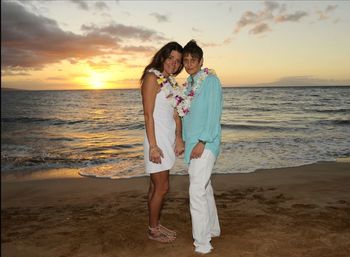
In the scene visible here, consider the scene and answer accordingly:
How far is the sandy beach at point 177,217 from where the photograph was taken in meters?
4.30

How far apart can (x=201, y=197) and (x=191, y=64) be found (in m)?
1.54

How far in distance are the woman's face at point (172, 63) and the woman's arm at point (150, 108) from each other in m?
0.21

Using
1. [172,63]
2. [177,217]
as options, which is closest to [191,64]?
[172,63]

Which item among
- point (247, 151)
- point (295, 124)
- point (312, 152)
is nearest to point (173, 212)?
point (247, 151)

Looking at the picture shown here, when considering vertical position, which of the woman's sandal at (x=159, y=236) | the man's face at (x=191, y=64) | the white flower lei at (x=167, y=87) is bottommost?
the woman's sandal at (x=159, y=236)

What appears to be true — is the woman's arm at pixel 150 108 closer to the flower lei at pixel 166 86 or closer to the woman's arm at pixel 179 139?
the flower lei at pixel 166 86

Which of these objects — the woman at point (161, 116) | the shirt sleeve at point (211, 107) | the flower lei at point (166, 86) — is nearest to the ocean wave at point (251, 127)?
the woman at point (161, 116)

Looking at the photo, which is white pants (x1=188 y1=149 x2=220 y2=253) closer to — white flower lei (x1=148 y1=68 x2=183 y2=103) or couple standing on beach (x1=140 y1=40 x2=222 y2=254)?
couple standing on beach (x1=140 y1=40 x2=222 y2=254)

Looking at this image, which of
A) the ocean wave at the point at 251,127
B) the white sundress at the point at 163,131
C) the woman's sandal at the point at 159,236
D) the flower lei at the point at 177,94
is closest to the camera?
the flower lei at the point at 177,94

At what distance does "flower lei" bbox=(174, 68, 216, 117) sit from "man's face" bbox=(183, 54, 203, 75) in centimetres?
8

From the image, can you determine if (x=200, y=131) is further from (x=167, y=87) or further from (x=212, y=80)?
(x=167, y=87)

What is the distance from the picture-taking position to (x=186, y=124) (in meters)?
4.13

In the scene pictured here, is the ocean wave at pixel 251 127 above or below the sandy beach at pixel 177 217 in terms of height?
below

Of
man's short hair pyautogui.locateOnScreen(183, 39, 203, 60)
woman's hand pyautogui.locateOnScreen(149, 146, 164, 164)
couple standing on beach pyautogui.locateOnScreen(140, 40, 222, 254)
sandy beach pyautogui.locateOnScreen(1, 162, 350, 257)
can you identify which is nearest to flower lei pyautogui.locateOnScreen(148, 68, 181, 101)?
couple standing on beach pyautogui.locateOnScreen(140, 40, 222, 254)
